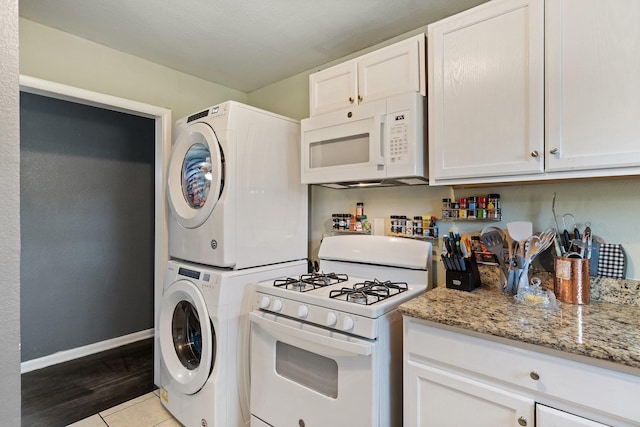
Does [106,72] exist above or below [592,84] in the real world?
above

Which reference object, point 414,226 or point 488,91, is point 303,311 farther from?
point 488,91

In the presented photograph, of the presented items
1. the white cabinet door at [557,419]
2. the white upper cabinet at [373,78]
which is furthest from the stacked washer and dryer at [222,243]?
the white cabinet door at [557,419]

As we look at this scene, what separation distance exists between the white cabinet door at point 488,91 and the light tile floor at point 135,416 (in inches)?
87.3

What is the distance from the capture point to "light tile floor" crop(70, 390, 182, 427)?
6.84 ft

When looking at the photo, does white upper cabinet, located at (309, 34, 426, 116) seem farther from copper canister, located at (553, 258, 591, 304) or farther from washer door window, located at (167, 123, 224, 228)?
copper canister, located at (553, 258, 591, 304)

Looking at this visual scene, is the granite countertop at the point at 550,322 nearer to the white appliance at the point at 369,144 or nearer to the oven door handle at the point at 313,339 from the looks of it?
the oven door handle at the point at 313,339

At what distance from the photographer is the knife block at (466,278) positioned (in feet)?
5.25

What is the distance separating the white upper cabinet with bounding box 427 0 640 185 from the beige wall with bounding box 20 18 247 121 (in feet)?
6.31

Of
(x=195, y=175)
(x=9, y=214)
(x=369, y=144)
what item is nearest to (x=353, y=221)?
(x=369, y=144)

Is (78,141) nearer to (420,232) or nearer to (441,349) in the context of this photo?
(420,232)

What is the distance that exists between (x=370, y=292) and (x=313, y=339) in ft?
1.15

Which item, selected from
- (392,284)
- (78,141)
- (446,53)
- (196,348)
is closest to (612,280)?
(392,284)

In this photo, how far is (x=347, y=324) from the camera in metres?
1.42

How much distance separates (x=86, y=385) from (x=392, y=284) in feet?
8.05
